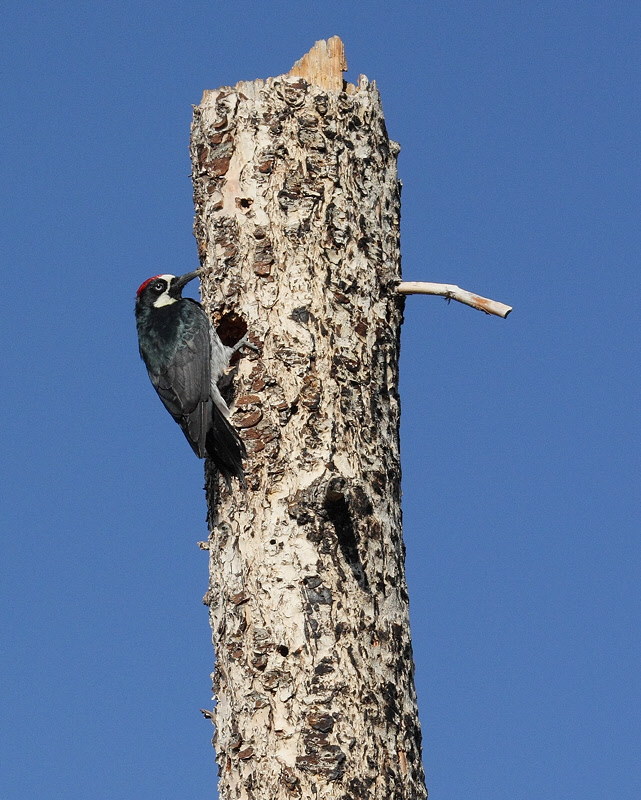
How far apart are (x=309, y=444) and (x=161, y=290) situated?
201 centimetres

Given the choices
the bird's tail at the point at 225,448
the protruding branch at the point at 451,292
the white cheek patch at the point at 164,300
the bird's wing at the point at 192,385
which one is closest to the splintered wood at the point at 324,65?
the protruding branch at the point at 451,292

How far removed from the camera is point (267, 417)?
441 cm

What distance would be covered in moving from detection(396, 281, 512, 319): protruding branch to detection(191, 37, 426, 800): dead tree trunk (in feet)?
0.24

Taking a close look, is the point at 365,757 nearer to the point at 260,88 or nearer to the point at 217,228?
the point at 217,228

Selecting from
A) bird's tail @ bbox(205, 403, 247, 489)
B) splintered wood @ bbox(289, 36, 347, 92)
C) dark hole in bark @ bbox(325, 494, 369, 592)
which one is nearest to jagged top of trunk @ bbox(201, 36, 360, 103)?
splintered wood @ bbox(289, 36, 347, 92)

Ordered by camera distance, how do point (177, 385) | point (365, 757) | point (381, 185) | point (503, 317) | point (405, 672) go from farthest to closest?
1. point (177, 385)
2. point (381, 185)
3. point (503, 317)
4. point (405, 672)
5. point (365, 757)

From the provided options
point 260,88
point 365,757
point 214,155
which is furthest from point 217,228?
point 365,757

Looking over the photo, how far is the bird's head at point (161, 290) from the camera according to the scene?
5.76 metres

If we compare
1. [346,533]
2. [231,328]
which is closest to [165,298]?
[231,328]

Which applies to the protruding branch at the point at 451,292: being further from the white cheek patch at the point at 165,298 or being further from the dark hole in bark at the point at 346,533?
the white cheek patch at the point at 165,298

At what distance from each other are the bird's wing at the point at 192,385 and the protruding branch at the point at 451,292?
959mm

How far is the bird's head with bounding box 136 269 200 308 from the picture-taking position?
5.76 m

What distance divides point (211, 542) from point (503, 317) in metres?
1.53

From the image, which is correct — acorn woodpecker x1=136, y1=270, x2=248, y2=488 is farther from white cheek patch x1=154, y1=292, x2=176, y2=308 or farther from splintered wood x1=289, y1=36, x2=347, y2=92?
splintered wood x1=289, y1=36, x2=347, y2=92
